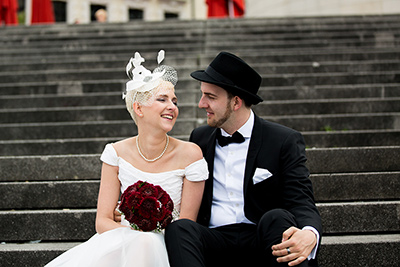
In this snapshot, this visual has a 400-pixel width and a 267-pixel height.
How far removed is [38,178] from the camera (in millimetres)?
3992

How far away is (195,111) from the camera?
5.23m

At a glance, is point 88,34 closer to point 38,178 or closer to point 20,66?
point 20,66

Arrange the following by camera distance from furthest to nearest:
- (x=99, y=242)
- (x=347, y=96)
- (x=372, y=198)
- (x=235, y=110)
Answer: (x=347, y=96) < (x=372, y=198) < (x=235, y=110) < (x=99, y=242)

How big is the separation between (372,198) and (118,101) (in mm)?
3335

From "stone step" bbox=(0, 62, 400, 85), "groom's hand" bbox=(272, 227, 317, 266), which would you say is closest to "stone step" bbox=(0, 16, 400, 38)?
"stone step" bbox=(0, 62, 400, 85)

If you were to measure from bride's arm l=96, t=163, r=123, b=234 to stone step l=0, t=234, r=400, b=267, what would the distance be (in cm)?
49

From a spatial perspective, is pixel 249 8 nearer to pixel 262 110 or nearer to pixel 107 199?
pixel 262 110

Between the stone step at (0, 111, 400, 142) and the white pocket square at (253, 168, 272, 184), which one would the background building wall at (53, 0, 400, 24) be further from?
the white pocket square at (253, 168, 272, 184)

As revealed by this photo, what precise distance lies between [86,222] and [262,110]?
8.32 ft

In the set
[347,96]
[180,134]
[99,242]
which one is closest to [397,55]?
[347,96]

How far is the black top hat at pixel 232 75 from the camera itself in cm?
284

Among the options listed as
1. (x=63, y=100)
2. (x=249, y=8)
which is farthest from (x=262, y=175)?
(x=249, y=8)

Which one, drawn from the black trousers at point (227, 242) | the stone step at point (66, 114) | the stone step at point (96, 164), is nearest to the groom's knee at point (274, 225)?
the black trousers at point (227, 242)

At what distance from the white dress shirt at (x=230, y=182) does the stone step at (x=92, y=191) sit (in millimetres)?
947
